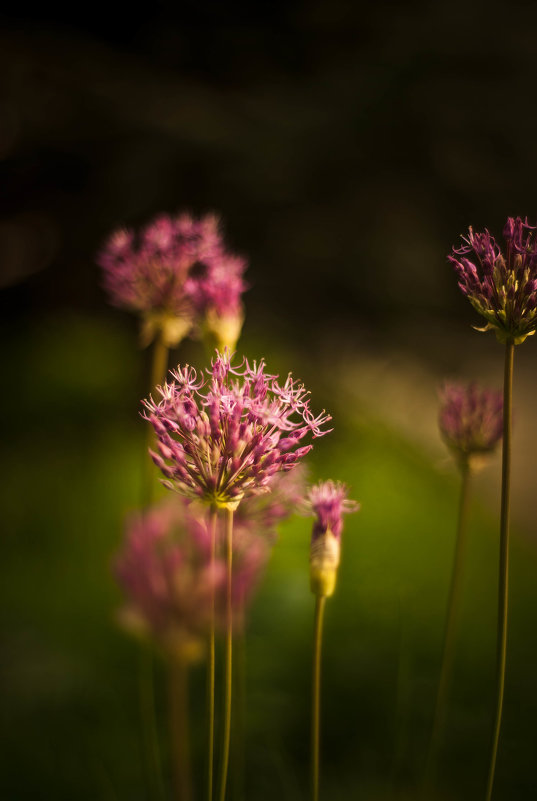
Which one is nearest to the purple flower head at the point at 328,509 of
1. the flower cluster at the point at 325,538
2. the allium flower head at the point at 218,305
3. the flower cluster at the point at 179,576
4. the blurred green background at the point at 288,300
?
the flower cluster at the point at 325,538

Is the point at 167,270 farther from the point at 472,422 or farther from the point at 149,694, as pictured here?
the point at 149,694

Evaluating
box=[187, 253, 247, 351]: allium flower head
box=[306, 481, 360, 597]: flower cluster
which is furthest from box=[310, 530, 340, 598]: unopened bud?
box=[187, 253, 247, 351]: allium flower head

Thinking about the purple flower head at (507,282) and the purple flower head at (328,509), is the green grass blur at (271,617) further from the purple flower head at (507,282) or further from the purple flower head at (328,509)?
the purple flower head at (507,282)

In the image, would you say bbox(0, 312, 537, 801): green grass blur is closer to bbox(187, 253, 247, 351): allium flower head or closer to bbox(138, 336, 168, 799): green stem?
bbox(138, 336, 168, 799): green stem

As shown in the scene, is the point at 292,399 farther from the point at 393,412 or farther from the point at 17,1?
the point at 393,412

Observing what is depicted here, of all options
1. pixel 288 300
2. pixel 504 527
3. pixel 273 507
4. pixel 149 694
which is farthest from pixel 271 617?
pixel 288 300
